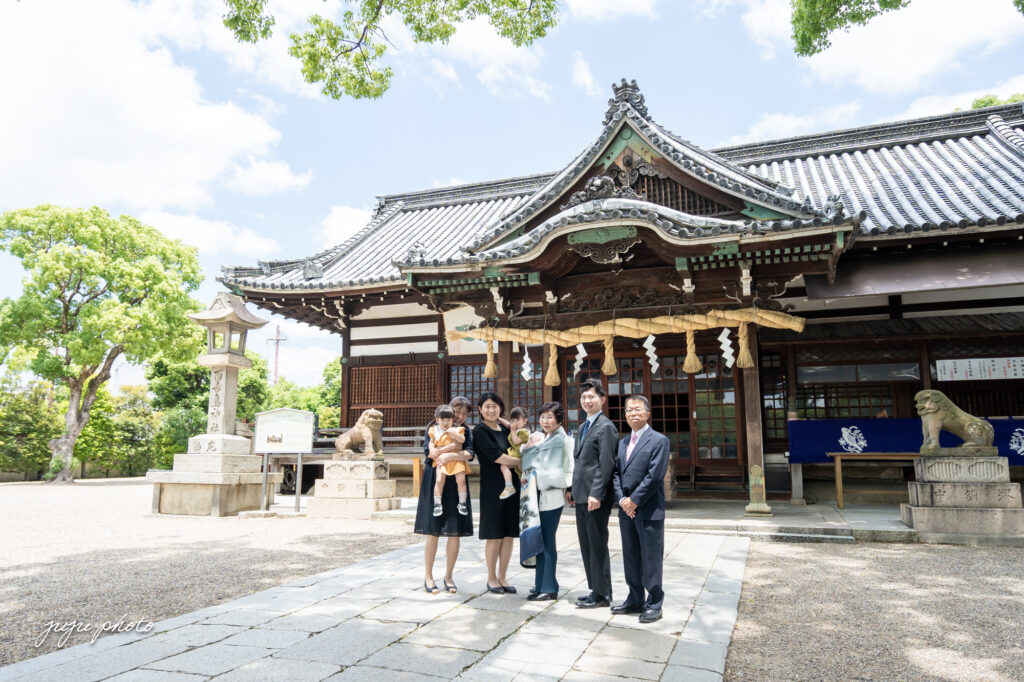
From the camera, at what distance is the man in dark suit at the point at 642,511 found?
4.26 metres

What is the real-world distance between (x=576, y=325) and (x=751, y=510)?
12.7 ft

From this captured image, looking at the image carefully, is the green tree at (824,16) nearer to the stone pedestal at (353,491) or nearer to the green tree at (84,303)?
the stone pedestal at (353,491)

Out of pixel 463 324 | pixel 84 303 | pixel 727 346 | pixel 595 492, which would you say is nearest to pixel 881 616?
pixel 595 492

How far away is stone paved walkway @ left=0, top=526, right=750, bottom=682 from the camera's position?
331 centimetres

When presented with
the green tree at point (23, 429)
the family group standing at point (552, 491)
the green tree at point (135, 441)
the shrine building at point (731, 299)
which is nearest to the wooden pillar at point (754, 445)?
the shrine building at point (731, 299)

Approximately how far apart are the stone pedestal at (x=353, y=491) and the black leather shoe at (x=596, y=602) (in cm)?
633

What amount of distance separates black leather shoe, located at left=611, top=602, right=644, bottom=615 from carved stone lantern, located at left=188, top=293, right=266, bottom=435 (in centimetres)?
890

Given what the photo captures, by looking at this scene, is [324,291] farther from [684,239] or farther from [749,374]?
[749,374]

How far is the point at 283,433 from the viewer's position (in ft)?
35.3

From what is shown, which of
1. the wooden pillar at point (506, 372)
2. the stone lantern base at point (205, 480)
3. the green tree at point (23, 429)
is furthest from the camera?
the green tree at point (23, 429)

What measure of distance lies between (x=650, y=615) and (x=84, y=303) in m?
23.2

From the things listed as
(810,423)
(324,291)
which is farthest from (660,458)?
(324,291)

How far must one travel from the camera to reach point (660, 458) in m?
4.28

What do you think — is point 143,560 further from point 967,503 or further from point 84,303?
point 84,303
